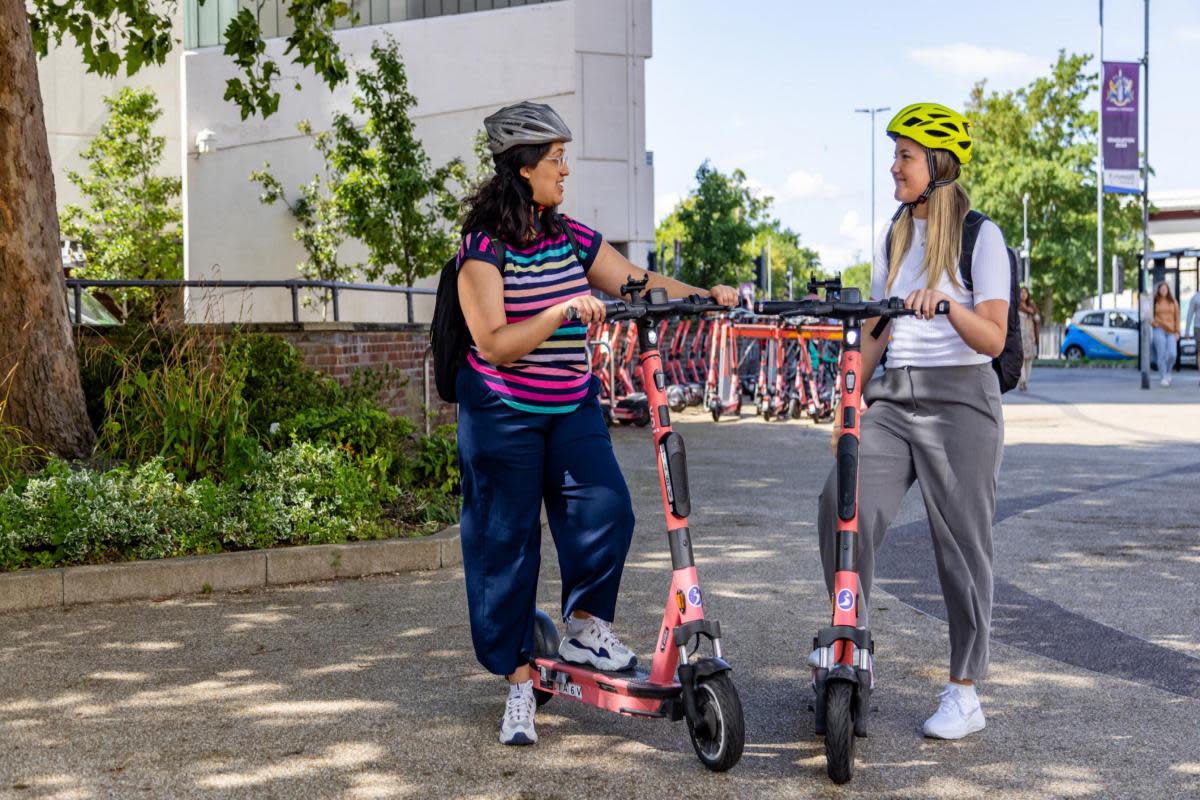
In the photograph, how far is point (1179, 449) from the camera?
14320 mm

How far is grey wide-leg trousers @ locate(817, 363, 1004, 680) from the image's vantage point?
4.69 meters

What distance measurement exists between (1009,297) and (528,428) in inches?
59.0

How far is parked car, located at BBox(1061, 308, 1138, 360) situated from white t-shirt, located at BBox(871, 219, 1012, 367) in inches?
1605

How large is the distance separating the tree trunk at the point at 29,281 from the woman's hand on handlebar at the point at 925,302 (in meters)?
6.04

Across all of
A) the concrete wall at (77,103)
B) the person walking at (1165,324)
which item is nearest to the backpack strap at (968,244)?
the person walking at (1165,324)

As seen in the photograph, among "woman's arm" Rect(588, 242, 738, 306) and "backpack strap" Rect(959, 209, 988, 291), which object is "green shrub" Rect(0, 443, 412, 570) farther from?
"backpack strap" Rect(959, 209, 988, 291)

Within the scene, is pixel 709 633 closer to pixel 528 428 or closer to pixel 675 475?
pixel 675 475

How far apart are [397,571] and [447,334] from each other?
132 inches

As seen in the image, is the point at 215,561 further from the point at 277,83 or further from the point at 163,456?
the point at 277,83

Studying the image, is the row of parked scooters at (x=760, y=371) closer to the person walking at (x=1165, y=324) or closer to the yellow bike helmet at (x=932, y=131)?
the person walking at (x=1165, y=324)

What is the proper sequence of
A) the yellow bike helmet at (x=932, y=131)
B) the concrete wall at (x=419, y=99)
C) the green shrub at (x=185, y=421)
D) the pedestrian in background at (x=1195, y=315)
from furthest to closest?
1. the concrete wall at (x=419, y=99)
2. the pedestrian in background at (x=1195, y=315)
3. the green shrub at (x=185, y=421)
4. the yellow bike helmet at (x=932, y=131)

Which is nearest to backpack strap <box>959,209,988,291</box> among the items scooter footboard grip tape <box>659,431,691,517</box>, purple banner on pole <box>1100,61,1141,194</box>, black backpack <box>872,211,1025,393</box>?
black backpack <box>872,211,1025,393</box>

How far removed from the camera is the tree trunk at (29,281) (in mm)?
8867

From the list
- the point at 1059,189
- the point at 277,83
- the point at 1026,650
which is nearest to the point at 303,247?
the point at 277,83
